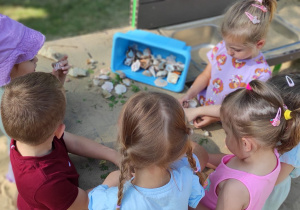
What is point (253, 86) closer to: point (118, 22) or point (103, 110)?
point (103, 110)

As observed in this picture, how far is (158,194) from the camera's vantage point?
1200mm

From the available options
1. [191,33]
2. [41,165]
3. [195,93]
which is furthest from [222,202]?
[191,33]

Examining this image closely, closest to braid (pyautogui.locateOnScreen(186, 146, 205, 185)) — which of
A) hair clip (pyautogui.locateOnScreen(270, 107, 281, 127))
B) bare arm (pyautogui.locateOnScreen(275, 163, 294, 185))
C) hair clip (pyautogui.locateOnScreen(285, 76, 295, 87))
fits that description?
hair clip (pyautogui.locateOnScreen(270, 107, 281, 127))

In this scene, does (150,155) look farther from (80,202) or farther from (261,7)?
(261,7)

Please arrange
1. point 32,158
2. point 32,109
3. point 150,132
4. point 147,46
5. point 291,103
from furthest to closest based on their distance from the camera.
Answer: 1. point 147,46
2. point 291,103
3. point 32,158
4. point 32,109
5. point 150,132

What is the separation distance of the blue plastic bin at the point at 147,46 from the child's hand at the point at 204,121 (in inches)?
15.3

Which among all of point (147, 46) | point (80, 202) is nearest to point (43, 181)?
point (80, 202)

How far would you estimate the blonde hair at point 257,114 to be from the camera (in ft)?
4.36

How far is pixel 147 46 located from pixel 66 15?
1654 millimetres

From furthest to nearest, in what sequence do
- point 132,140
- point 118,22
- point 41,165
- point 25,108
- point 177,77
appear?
point 118,22 < point 177,77 < point 41,165 < point 25,108 < point 132,140

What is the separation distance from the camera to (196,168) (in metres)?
1.34

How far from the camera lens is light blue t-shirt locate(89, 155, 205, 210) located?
3.94 feet

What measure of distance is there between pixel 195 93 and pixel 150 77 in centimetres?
44

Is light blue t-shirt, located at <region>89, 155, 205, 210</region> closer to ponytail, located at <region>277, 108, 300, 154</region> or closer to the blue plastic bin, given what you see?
ponytail, located at <region>277, 108, 300, 154</region>
